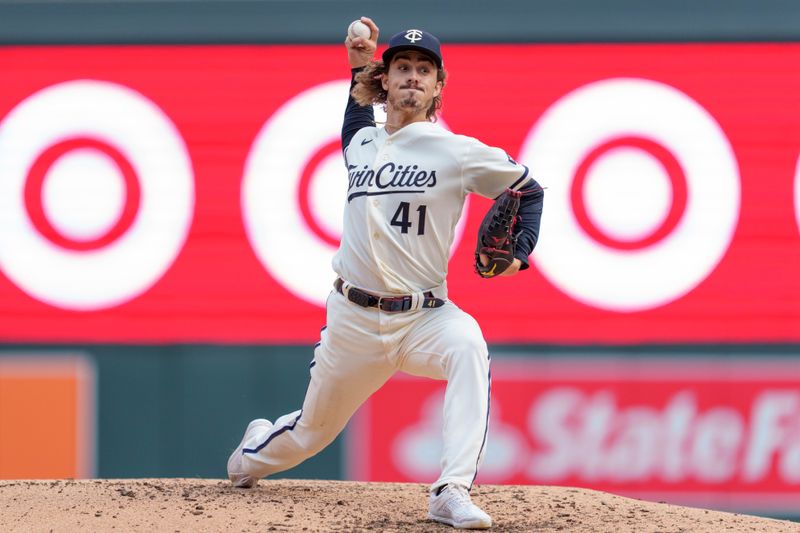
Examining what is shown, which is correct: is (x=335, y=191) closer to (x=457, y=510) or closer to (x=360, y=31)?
(x=360, y=31)

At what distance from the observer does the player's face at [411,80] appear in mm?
4148

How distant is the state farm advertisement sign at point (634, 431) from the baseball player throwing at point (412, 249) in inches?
96.6

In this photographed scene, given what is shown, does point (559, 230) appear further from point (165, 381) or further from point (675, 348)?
point (165, 381)

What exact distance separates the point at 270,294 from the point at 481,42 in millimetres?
1741

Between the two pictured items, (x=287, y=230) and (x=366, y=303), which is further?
(x=287, y=230)

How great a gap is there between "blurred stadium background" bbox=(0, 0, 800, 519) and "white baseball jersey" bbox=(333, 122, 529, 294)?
8.32 feet

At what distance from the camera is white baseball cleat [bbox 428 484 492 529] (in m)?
3.85

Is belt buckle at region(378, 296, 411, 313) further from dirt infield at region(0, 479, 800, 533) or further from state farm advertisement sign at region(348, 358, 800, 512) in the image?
state farm advertisement sign at region(348, 358, 800, 512)

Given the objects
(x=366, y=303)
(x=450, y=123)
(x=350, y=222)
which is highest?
(x=450, y=123)

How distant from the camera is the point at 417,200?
4086 mm

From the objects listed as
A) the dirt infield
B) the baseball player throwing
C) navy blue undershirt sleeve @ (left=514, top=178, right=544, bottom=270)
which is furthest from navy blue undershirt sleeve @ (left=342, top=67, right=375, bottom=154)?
the dirt infield

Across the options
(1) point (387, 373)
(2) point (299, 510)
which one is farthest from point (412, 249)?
(2) point (299, 510)

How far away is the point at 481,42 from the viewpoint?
6762 mm

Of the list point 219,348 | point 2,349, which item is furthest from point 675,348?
point 2,349
